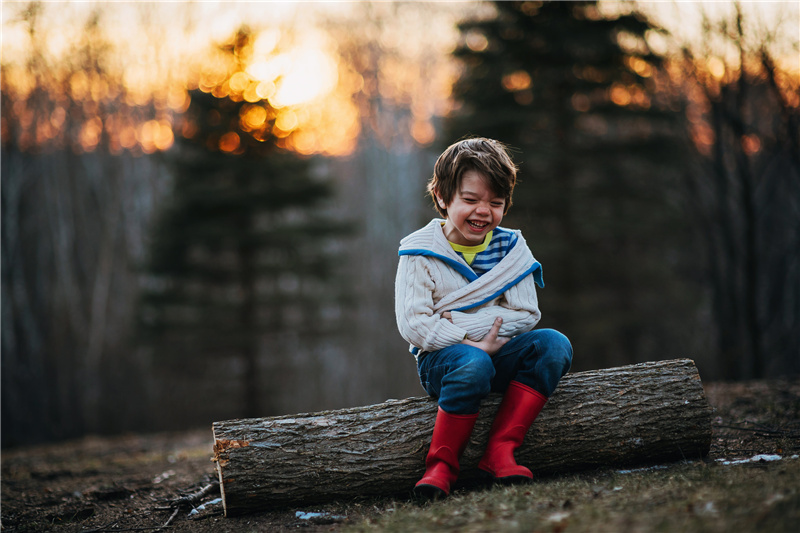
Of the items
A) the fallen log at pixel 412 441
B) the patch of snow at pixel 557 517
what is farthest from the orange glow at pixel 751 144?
the patch of snow at pixel 557 517

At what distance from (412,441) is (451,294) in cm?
87

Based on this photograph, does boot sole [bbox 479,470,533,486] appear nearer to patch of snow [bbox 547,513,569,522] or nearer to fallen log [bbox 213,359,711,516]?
fallen log [bbox 213,359,711,516]

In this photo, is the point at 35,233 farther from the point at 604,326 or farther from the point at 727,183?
the point at 727,183

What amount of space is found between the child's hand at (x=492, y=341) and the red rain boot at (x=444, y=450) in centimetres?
37

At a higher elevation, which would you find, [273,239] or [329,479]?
[273,239]

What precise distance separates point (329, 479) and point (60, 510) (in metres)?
2.09

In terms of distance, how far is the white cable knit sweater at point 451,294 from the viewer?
3.21 m

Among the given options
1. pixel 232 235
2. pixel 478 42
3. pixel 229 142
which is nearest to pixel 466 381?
pixel 232 235

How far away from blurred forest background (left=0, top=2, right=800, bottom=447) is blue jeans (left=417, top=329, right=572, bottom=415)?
294 inches

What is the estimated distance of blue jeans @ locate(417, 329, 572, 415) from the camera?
3039 mm

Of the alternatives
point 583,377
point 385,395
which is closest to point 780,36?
point 583,377

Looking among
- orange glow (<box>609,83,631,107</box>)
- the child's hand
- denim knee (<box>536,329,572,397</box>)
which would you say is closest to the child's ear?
the child's hand

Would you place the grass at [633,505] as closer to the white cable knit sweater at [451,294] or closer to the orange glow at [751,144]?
the white cable knit sweater at [451,294]

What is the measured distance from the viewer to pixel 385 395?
65.5 feet
